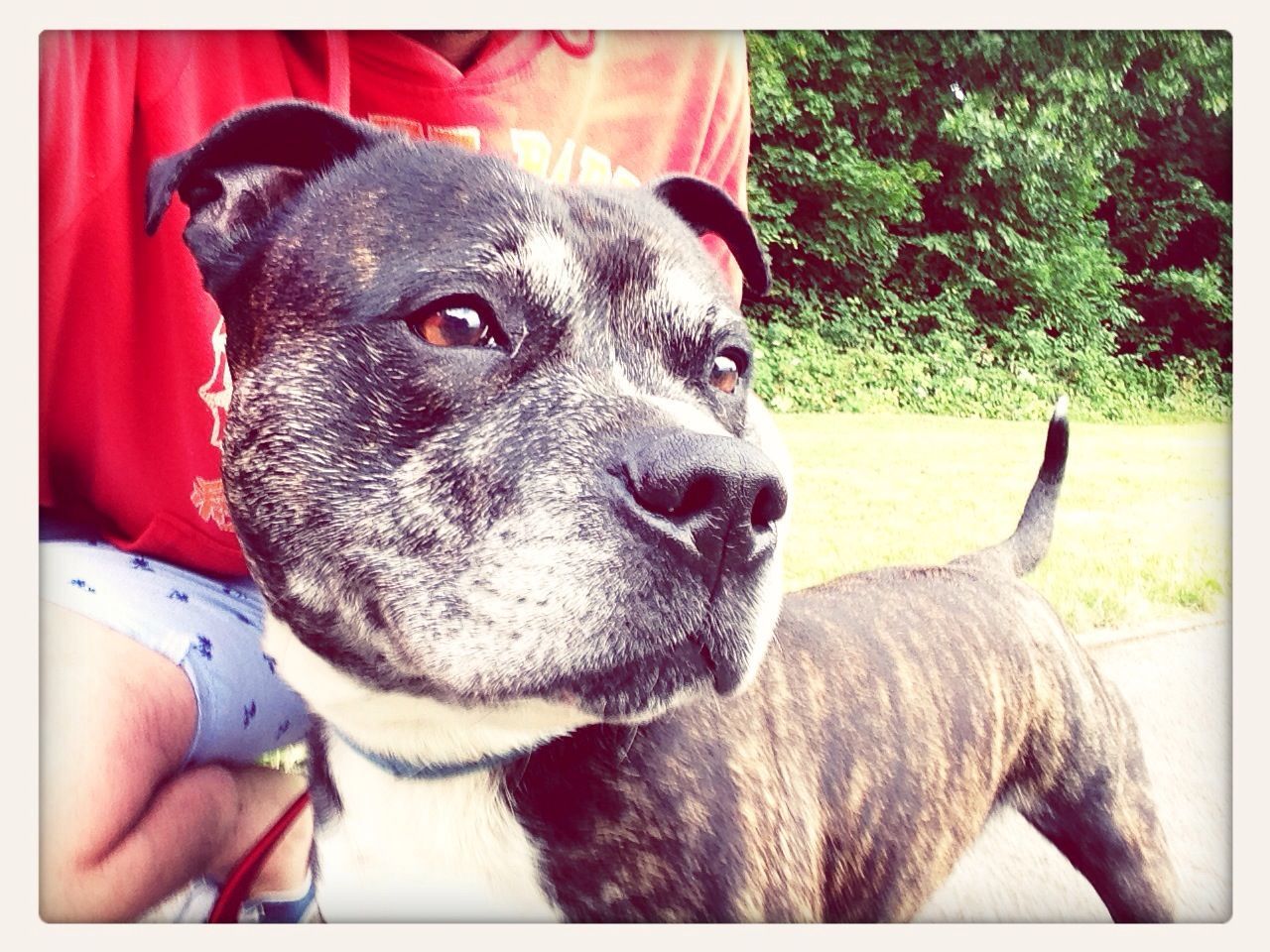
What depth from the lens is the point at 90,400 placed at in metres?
2.95

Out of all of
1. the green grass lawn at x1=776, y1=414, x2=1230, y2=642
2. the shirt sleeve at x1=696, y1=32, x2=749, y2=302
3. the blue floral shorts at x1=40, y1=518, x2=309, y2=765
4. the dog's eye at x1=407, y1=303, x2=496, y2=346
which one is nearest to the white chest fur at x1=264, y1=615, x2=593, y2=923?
the blue floral shorts at x1=40, y1=518, x2=309, y2=765

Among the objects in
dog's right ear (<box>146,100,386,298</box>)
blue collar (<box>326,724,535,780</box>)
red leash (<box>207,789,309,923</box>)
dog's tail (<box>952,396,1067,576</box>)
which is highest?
dog's right ear (<box>146,100,386,298</box>)

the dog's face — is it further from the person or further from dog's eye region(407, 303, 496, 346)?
the person

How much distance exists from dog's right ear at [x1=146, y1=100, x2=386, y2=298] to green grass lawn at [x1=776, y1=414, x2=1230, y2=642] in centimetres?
137

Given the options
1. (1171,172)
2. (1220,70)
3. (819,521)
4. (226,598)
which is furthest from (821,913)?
(1220,70)

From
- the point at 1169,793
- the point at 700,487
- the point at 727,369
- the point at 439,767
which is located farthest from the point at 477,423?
A: the point at 1169,793

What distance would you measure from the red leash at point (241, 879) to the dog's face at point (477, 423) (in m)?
0.82

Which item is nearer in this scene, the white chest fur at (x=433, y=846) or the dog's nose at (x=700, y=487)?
the dog's nose at (x=700, y=487)

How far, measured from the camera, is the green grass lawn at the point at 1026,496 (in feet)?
9.94

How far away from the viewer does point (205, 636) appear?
2.85 metres

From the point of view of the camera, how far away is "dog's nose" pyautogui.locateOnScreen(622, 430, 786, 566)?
1.96 metres

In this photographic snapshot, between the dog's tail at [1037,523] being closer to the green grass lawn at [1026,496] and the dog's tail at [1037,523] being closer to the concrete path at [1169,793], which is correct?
the green grass lawn at [1026,496]

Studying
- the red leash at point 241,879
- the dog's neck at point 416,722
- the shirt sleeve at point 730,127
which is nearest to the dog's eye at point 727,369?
the shirt sleeve at point 730,127

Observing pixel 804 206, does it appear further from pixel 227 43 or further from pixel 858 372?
pixel 227 43
